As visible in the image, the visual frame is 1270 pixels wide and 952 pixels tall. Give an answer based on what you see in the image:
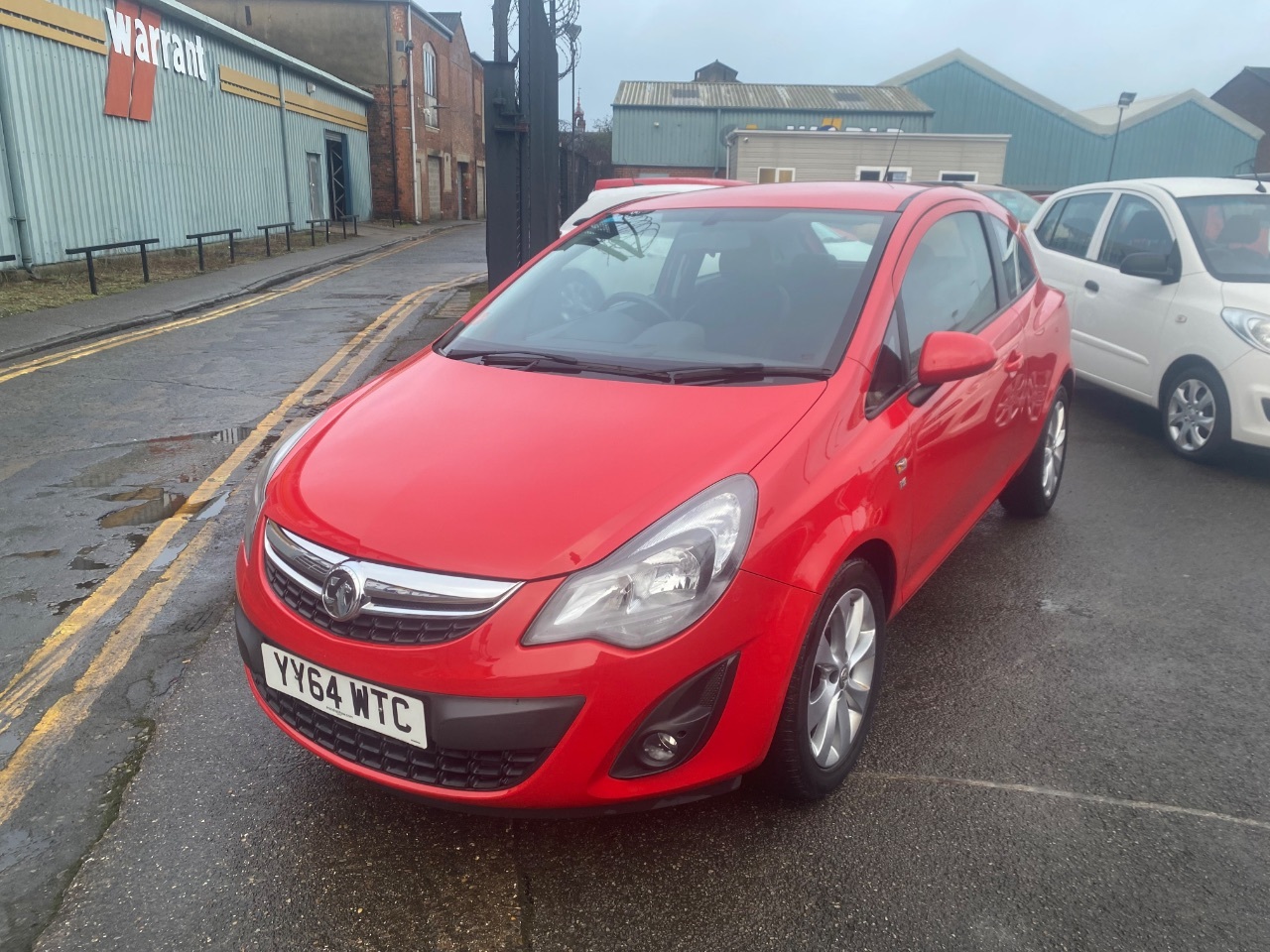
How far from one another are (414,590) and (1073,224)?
7.01m

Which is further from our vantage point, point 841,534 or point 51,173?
point 51,173

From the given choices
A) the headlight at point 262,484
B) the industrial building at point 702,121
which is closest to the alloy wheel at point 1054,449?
the headlight at point 262,484

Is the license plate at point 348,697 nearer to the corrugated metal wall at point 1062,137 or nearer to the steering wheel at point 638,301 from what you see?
the steering wheel at point 638,301

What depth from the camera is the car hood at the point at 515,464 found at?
2236 millimetres

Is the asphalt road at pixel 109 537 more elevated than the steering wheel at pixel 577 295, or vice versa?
the steering wheel at pixel 577 295

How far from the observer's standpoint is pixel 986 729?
10.1 feet

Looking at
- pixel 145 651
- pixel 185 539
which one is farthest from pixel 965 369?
pixel 185 539

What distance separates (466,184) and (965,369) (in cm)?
4399

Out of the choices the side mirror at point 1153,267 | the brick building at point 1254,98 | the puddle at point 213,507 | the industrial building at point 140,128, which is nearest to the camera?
the puddle at point 213,507

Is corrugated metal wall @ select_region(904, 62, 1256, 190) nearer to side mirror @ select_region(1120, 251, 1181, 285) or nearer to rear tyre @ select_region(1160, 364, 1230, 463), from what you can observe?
side mirror @ select_region(1120, 251, 1181, 285)

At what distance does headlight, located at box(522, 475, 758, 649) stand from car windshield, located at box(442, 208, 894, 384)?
75cm

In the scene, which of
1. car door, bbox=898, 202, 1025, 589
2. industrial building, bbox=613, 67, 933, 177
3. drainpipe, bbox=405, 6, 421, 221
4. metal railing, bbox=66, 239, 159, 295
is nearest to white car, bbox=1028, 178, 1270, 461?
car door, bbox=898, 202, 1025, 589

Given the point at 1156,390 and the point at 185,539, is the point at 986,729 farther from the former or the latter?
the point at 1156,390

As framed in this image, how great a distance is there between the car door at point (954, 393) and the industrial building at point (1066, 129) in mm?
41573
